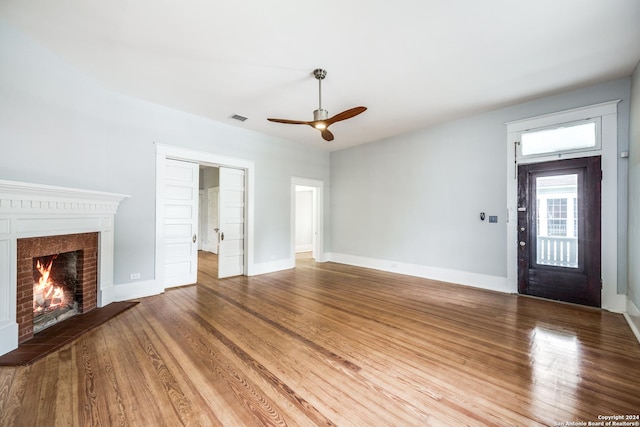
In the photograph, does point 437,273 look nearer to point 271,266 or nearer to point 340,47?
point 271,266

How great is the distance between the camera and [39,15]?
2.41m

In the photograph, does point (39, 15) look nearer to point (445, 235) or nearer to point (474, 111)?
point (474, 111)

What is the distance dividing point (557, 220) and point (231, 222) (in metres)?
5.68

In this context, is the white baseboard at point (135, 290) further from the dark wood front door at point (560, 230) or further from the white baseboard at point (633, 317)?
the white baseboard at point (633, 317)

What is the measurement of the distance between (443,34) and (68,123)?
456 cm

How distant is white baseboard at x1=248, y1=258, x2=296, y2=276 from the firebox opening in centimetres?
278

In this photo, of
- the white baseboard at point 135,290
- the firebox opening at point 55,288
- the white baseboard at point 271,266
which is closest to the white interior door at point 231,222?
the white baseboard at point 271,266

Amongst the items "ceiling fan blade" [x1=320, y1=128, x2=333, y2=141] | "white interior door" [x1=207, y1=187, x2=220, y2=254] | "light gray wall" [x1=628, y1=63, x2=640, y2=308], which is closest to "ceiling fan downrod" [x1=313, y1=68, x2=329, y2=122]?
"ceiling fan blade" [x1=320, y1=128, x2=333, y2=141]

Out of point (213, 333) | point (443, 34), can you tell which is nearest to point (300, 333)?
point (213, 333)

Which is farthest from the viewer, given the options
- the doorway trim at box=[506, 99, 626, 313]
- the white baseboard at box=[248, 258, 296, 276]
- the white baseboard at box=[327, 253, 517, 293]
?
the white baseboard at box=[248, 258, 296, 276]

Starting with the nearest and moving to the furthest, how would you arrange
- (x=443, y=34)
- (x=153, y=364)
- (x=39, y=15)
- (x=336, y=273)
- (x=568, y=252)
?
(x=153, y=364) → (x=39, y=15) → (x=443, y=34) → (x=568, y=252) → (x=336, y=273)

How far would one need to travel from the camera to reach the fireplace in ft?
8.49

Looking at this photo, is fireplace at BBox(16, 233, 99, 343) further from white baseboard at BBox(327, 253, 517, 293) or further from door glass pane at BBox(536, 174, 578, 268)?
door glass pane at BBox(536, 174, 578, 268)

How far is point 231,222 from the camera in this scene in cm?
542
